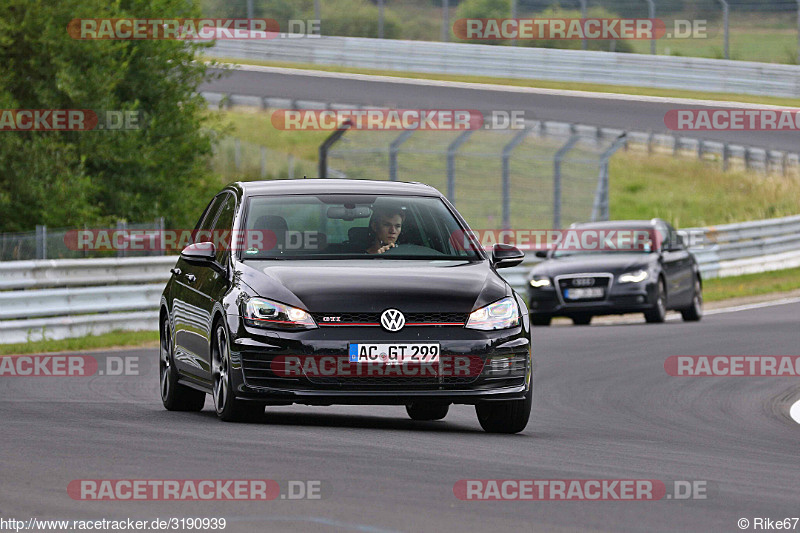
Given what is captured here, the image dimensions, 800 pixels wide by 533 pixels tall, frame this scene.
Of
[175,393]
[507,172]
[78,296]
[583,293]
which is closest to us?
[175,393]

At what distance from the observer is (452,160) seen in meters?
26.3

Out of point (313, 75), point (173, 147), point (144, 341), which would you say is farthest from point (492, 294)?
point (313, 75)

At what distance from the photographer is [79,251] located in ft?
69.1

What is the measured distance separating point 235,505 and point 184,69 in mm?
20716

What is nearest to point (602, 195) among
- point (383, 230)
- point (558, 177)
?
point (558, 177)

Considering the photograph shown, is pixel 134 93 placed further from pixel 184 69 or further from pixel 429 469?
pixel 429 469

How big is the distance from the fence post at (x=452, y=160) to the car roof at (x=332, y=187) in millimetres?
15030

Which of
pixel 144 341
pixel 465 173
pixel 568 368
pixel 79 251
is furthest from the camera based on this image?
pixel 465 173

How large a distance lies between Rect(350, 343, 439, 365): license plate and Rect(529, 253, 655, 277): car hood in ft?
42.1

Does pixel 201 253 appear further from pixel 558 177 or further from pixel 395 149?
pixel 558 177

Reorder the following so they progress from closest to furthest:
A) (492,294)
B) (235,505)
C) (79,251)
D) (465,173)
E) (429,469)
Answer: (235,505), (429,469), (492,294), (79,251), (465,173)

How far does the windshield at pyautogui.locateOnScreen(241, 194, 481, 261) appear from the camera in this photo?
10375 mm

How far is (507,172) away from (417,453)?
62.0ft

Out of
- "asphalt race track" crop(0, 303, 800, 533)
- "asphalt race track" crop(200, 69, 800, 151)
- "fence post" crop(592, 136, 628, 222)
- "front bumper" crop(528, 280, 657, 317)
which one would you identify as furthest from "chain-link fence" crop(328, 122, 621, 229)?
"asphalt race track" crop(0, 303, 800, 533)
